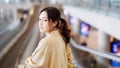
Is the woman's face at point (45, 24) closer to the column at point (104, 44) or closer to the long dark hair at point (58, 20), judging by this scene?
the long dark hair at point (58, 20)

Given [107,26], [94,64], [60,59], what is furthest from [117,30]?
[94,64]

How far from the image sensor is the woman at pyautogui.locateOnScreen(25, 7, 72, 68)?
9.24 ft

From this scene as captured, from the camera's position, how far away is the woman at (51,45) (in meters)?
2.82

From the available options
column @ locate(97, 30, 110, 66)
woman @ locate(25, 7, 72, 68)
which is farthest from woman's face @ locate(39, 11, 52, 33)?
column @ locate(97, 30, 110, 66)

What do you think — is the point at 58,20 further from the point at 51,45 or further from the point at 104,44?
the point at 104,44

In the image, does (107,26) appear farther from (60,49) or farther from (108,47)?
(60,49)

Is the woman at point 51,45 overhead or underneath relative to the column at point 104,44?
overhead

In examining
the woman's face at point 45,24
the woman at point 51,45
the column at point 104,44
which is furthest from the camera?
the column at point 104,44

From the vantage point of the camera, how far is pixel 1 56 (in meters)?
11.5

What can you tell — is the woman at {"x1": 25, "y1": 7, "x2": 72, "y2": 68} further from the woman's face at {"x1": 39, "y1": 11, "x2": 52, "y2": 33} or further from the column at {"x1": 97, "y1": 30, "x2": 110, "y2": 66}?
the column at {"x1": 97, "y1": 30, "x2": 110, "y2": 66}

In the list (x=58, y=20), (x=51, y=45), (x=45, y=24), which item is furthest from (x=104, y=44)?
(x=51, y=45)

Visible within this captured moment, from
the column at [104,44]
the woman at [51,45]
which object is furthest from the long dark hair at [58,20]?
the column at [104,44]

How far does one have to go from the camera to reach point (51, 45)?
284 centimetres

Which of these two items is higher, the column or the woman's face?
the woman's face
